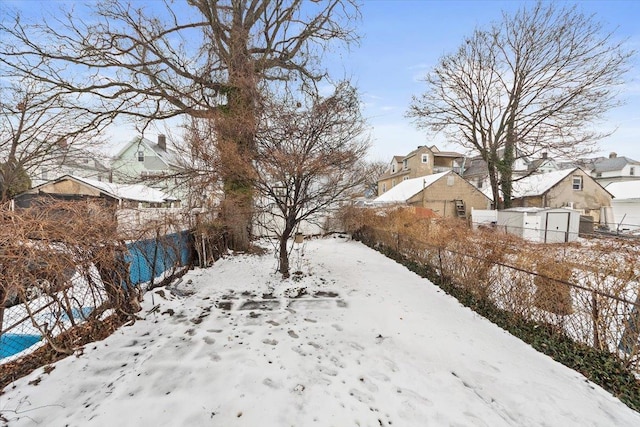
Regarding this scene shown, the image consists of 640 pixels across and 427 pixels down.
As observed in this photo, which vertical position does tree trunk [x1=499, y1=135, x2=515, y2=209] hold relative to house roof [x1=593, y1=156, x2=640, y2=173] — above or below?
below

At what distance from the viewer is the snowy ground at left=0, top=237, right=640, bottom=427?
2.33 metres

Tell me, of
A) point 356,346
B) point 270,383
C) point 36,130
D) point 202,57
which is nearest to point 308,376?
point 270,383

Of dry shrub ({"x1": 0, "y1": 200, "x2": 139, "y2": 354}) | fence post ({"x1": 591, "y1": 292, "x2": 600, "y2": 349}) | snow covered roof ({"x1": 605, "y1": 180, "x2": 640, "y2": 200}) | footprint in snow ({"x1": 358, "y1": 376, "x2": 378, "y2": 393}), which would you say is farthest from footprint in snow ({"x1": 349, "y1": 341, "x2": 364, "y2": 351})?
snow covered roof ({"x1": 605, "y1": 180, "x2": 640, "y2": 200})

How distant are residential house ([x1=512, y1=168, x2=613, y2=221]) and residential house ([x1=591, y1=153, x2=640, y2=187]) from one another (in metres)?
22.6

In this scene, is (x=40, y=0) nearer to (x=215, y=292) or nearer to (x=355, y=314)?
(x=215, y=292)

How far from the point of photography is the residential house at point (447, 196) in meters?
21.8

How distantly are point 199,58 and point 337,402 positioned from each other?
10.0m

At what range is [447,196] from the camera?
22047 mm

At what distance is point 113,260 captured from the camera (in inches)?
147

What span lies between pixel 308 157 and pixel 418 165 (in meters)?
28.5

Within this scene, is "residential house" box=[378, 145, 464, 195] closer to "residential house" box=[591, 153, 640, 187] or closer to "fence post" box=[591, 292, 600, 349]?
"residential house" box=[591, 153, 640, 187]

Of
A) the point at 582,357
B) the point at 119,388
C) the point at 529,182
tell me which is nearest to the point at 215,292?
the point at 119,388

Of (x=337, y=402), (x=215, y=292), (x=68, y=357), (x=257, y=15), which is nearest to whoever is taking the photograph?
(x=337, y=402)

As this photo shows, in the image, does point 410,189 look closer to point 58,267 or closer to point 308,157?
point 308,157
